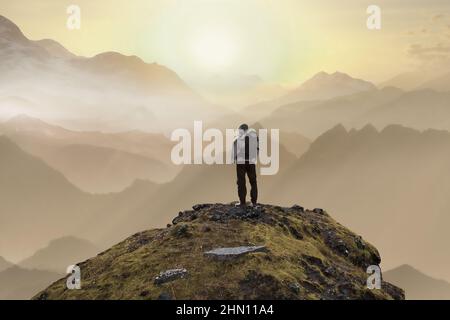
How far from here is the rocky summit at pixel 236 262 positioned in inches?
1174

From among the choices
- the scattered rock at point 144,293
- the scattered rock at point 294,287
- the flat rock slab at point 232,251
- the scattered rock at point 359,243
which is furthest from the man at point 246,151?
the scattered rock at point 144,293

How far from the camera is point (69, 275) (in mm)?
36469

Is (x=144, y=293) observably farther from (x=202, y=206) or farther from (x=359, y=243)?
(x=359, y=243)

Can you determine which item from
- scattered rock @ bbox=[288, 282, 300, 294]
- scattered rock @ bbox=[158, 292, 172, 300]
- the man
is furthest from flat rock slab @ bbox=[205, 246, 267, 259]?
the man

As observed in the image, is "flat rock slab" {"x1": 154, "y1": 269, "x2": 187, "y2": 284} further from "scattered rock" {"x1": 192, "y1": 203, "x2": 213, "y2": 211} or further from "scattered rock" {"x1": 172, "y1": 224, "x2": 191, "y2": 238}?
"scattered rock" {"x1": 192, "y1": 203, "x2": 213, "y2": 211}

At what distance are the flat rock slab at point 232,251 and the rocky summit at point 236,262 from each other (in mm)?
51

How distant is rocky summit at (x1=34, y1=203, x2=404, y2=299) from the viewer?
29.8 m

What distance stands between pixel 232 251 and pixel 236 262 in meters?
1.00

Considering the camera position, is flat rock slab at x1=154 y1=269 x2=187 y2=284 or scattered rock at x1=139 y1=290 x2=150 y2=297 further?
flat rock slab at x1=154 y1=269 x2=187 y2=284

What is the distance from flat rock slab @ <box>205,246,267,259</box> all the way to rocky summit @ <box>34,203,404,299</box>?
5 centimetres

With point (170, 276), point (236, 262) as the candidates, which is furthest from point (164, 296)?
point (236, 262)
